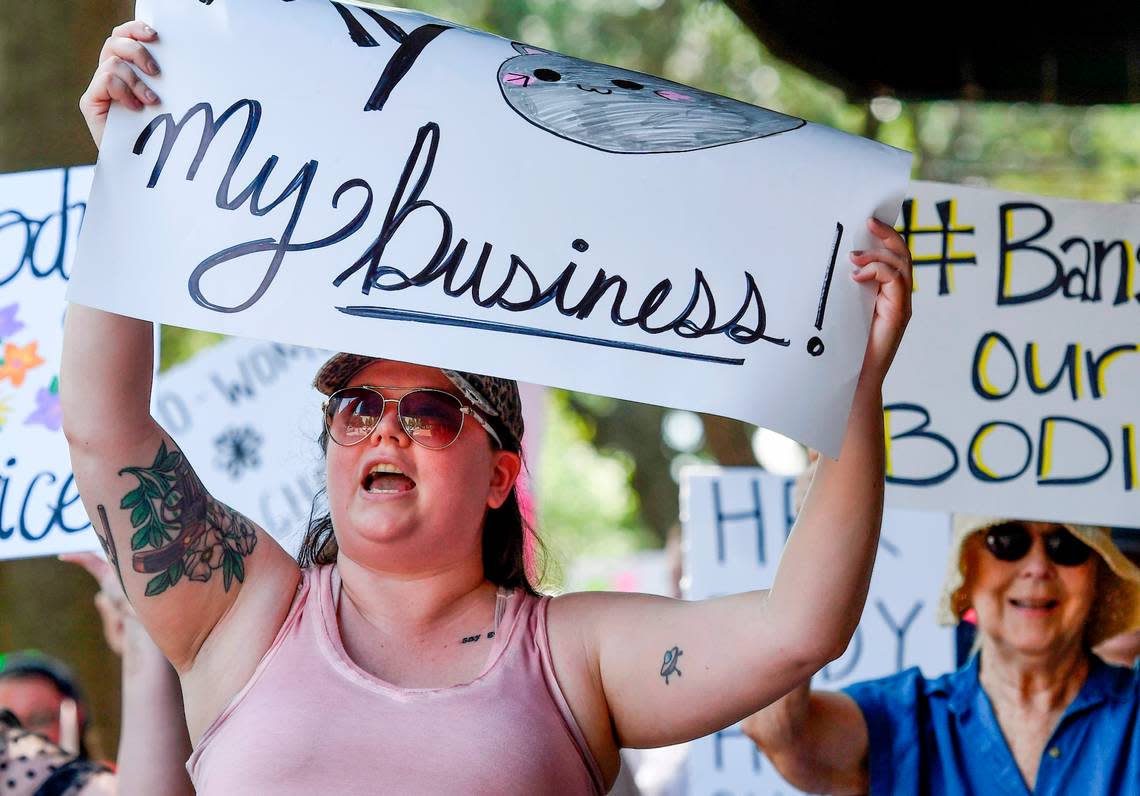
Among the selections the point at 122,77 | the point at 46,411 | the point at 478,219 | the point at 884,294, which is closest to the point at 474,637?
the point at 478,219

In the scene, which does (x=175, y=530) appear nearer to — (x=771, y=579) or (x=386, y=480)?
(x=386, y=480)

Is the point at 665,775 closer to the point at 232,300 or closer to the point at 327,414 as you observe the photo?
the point at 327,414

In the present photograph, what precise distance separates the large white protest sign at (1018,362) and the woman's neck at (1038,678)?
36cm

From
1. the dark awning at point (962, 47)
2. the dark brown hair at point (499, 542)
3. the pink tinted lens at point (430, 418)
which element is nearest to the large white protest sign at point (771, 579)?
the dark awning at point (962, 47)

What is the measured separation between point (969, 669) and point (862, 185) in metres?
1.42

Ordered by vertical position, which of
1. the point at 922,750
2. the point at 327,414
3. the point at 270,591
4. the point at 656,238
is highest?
the point at 656,238

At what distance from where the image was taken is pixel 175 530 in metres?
1.88

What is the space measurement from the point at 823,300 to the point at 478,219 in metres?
0.44

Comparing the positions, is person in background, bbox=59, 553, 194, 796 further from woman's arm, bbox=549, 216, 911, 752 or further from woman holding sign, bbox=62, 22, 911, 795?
woman's arm, bbox=549, 216, 911, 752

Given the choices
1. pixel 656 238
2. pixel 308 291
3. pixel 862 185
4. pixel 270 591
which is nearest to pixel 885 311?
pixel 862 185

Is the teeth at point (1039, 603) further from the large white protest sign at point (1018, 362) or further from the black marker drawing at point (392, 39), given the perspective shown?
the black marker drawing at point (392, 39)

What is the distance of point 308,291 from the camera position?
176cm

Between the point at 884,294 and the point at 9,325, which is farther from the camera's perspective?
the point at 9,325

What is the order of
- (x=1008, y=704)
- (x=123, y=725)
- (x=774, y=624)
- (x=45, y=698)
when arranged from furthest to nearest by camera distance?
1. (x=45, y=698)
2. (x=1008, y=704)
3. (x=123, y=725)
4. (x=774, y=624)
